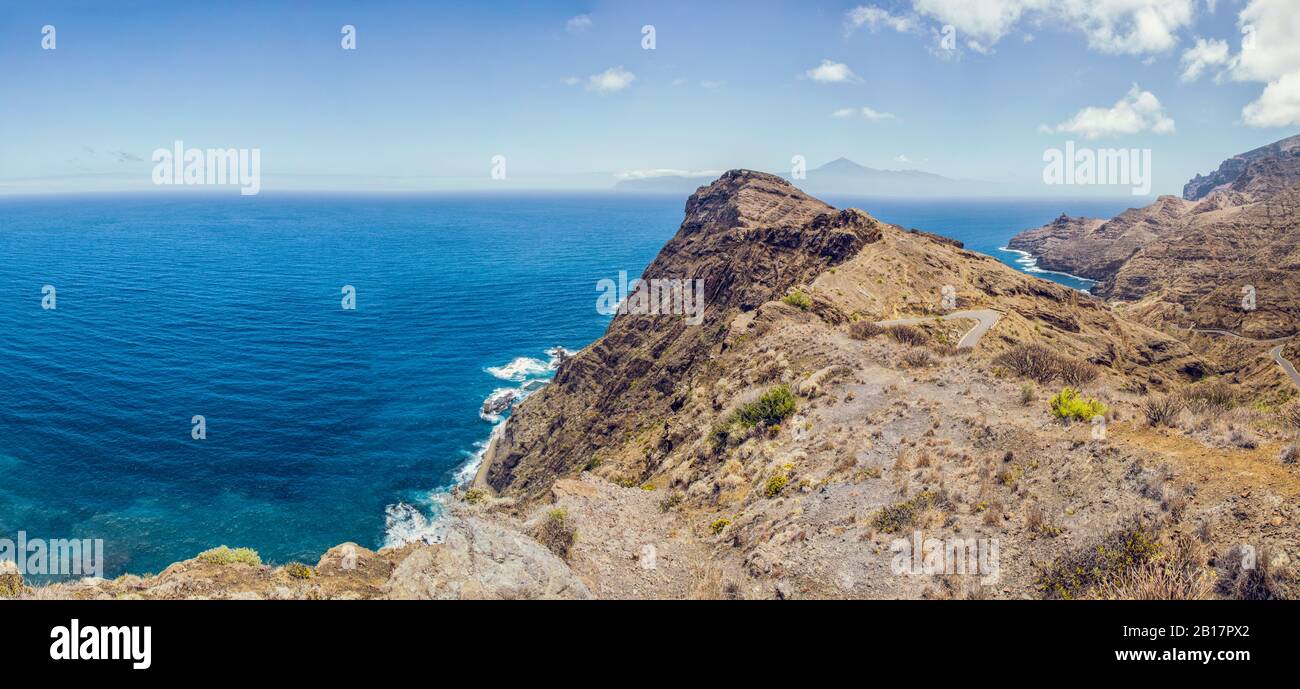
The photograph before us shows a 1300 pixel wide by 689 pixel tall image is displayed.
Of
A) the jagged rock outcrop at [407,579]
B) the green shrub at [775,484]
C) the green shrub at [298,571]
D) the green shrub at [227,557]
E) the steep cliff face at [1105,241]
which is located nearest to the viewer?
the jagged rock outcrop at [407,579]

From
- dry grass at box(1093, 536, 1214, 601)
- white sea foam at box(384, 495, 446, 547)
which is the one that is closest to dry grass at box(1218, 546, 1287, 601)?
dry grass at box(1093, 536, 1214, 601)

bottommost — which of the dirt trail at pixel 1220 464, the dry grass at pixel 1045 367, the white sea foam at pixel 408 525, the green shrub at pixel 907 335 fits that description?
the white sea foam at pixel 408 525

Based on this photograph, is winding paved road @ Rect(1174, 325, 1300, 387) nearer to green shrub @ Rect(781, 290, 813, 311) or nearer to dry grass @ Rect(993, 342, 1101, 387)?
dry grass @ Rect(993, 342, 1101, 387)

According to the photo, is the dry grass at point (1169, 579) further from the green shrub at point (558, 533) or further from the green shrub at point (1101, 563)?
the green shrub at point (558, 533)

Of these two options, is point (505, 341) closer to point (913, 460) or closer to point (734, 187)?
point (734, 187)

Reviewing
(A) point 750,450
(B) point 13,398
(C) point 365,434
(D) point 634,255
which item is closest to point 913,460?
(A) point 750,450

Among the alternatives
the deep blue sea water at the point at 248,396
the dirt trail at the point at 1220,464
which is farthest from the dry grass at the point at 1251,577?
the deep blue sea water at the point at 248,396

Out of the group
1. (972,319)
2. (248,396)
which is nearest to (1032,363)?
(972,319)
